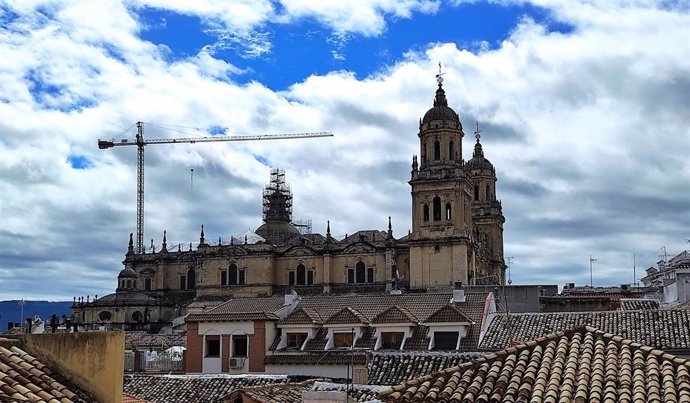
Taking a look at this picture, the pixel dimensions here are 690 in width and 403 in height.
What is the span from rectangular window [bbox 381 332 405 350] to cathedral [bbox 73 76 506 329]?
32.9m

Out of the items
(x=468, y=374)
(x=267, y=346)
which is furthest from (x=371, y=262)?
(x=468, y=374)

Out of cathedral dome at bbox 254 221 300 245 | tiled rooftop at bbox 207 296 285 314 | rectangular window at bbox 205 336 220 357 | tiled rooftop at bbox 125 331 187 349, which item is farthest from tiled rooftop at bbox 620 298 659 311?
cathedral dome at bbox 254 221 300 245

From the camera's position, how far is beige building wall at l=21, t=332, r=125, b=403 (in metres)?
12.6

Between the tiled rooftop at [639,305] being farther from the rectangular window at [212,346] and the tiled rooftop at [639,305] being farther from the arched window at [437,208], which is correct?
the arched window at [437,208]

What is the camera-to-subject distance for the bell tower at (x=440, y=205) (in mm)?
77188

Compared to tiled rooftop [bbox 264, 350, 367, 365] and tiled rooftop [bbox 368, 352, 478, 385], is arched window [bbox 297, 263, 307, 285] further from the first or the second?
tiled rooftop [bbox 368, 352, 478, 385]

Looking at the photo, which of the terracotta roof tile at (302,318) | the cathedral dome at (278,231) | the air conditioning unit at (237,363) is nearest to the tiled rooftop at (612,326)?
the terracotta roof tile at (302,318)

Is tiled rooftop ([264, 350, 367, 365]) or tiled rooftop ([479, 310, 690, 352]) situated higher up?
tiled rooftop ([479, 310, 690, 352])

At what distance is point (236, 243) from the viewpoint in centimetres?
9394

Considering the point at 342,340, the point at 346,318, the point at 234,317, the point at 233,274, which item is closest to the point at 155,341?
the point at 234,317

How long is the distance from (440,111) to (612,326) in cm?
4690

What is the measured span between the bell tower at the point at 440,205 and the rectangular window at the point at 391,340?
40611 millimetres

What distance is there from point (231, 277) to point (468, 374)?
7707cm

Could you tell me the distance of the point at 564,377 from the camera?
13188mm
